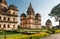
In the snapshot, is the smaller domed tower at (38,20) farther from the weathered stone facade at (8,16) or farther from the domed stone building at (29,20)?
the weathered stone facade at (8,16)

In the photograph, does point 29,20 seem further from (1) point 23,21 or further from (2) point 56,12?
(2) point 56,12

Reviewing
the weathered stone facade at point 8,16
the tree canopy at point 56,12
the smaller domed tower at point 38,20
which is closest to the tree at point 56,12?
the tree canopy at point 56,12

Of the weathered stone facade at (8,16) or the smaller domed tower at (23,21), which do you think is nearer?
the weathered stone facade at (8,16)

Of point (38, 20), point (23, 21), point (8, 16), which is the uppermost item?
point (8, 16)

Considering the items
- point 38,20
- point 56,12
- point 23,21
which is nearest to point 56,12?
point 56,12

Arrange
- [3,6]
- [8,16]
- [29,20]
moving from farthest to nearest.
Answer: [29,20]
[3,6]
[8,16]

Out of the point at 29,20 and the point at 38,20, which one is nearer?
the point at 29,20

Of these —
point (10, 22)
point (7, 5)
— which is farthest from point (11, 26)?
point (7, 5)

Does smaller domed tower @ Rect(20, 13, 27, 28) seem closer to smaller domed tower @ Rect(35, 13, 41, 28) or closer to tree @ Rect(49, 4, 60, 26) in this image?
smaller domed tower @ Rect(35, 13, 41, 28)

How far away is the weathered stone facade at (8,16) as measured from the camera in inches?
1422

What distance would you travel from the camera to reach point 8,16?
37.7 metres

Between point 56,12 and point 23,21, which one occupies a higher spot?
point 56,12

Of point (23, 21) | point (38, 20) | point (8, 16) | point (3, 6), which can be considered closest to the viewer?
point (8, 16)

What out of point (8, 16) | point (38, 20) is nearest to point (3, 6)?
point (8, 16)
